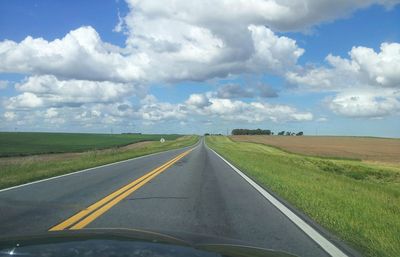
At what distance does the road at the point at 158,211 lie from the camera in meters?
8.41

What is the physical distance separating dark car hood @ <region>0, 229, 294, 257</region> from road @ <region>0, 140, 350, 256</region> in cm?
225

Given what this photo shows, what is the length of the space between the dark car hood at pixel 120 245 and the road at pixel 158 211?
225 centimetres

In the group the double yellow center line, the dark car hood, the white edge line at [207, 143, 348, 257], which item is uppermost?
the dark car hood

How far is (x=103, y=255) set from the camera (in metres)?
4.37

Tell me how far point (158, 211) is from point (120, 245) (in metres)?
5.99

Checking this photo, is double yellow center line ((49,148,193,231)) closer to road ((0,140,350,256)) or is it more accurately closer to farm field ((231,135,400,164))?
road ((0,140,350,256))

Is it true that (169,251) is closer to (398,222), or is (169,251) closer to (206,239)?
(206,239)

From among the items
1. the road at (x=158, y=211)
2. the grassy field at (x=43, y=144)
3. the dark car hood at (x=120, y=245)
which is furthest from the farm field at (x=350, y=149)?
the dark car hood at (x=120, y=245)

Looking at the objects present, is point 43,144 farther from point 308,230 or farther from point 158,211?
point 308,230

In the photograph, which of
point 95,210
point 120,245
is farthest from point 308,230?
point 120,245

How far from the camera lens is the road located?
841 cm

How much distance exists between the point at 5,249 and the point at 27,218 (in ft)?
17.7

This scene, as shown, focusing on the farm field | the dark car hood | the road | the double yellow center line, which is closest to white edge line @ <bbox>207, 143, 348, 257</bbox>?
the road

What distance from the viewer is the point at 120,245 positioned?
474 cm
